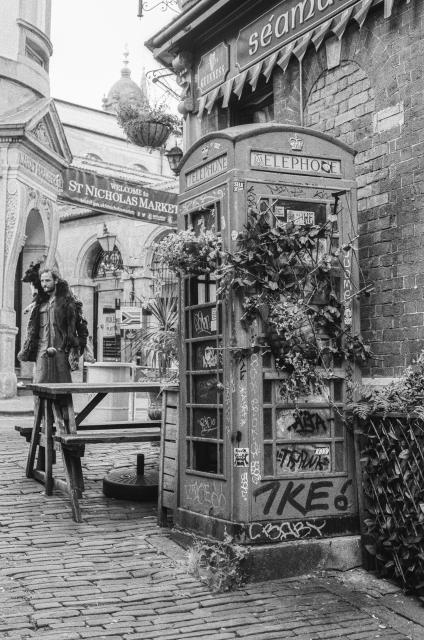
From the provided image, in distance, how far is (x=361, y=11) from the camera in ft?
22.3

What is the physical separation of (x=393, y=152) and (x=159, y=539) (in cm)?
378

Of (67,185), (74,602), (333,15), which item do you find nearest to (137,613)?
(74,602)

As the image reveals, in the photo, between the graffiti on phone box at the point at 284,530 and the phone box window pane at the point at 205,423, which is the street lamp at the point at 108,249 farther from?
the graffiti on phone box at the point at 284,530

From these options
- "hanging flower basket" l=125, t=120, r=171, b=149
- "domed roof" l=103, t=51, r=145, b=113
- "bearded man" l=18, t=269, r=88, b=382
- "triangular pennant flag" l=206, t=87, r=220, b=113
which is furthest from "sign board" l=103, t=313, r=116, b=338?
"triangular pennant flag" l=206, t=87, r=220, b=113

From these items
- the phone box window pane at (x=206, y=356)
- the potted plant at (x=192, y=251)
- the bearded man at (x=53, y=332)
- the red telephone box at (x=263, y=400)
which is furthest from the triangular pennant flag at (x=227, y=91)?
the phone box window pane at (x=206, y=356)

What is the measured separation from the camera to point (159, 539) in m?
6.02

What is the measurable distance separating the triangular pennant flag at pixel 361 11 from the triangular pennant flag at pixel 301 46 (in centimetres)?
71

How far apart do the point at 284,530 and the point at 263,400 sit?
0.90 metres

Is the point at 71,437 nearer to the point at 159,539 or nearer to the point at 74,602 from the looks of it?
the point at 159,539

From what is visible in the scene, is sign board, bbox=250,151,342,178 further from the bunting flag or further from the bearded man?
the bearded man

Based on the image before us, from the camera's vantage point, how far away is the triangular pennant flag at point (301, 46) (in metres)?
7.55

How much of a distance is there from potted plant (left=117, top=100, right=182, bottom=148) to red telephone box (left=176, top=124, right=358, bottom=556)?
7195mm

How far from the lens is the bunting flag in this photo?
269 inches

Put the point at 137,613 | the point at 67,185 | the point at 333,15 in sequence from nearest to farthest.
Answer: the point at 137,613
the point at 333,15
the point at 67,185
